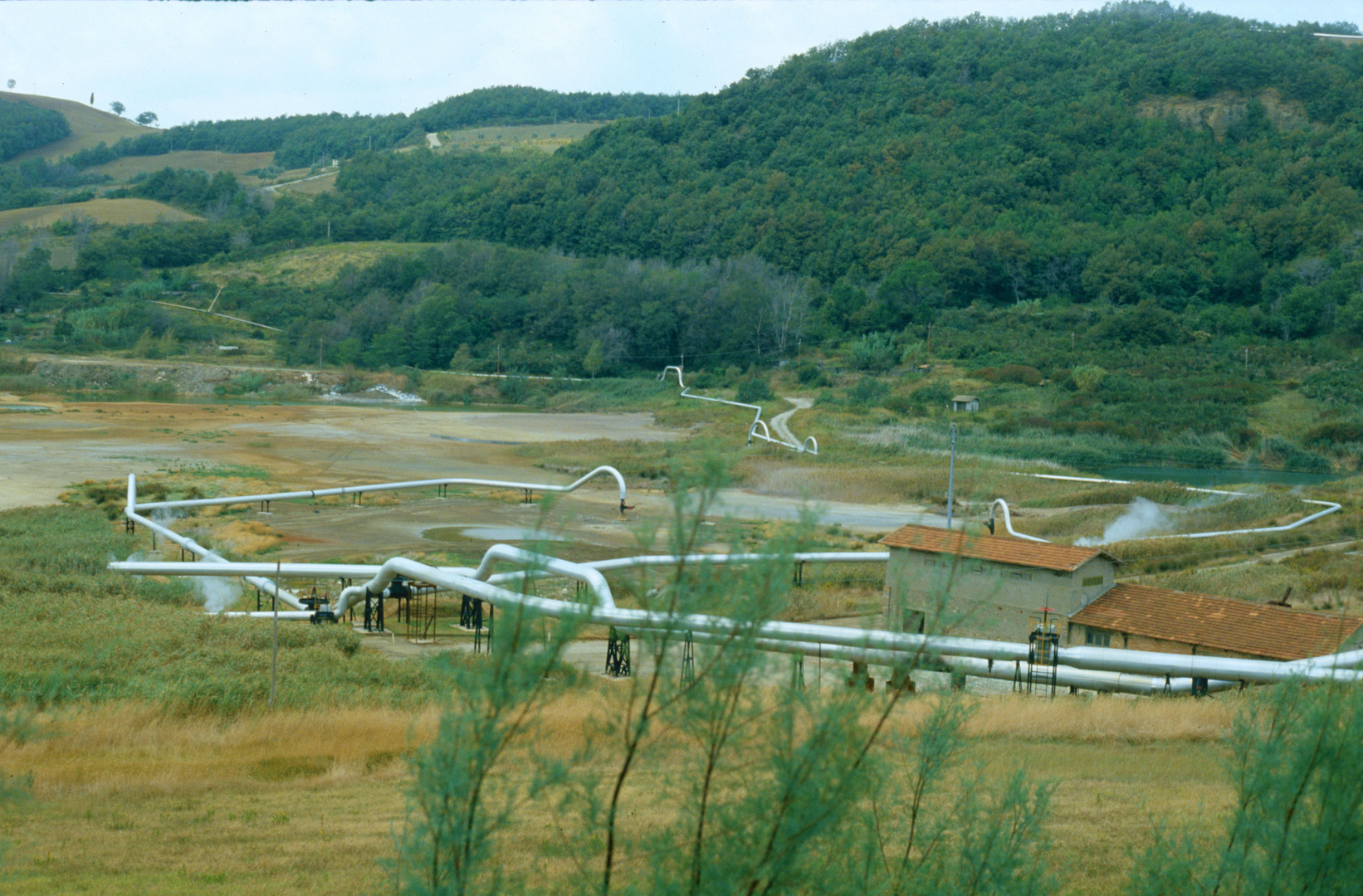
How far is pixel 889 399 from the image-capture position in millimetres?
68750

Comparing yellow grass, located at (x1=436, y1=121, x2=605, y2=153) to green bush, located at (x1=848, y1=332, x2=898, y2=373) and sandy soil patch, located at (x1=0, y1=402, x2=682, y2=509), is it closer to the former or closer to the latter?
green bush, located at (x1=848, y1=332, x2=898, y2=373)

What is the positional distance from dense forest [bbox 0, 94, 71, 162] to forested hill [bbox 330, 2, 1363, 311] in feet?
275

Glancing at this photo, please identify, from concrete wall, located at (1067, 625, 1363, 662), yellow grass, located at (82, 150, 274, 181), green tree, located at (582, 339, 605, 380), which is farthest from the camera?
yellow grass, located at (82, 150, 274, 181)

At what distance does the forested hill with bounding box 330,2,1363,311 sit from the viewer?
94.2 metres

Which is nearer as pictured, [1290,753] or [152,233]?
[1290,753]

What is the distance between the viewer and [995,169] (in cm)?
10912

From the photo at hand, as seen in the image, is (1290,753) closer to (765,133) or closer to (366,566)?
(366,566)

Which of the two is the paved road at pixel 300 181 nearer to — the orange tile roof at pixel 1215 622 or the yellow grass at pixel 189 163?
the yellow grass at pixel 189 163

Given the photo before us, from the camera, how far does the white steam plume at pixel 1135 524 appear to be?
112ft

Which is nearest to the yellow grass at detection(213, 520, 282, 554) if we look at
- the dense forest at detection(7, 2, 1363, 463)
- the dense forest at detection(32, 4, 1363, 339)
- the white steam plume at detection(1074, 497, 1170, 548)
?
the white steam plume at detection(1074, 497, 1170, 548)

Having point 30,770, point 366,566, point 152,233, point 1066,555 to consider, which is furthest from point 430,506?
point 152,233

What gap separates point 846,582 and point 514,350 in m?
72.1

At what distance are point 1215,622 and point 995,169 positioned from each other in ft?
322

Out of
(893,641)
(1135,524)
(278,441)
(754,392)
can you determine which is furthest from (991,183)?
(893,641)
